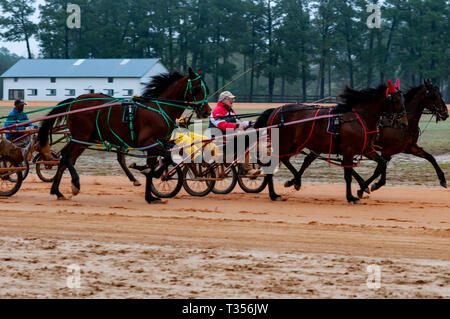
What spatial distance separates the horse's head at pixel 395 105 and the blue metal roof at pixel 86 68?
149 feet

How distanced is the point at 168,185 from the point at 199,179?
57 cm

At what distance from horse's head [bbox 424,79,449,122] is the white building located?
4503cm

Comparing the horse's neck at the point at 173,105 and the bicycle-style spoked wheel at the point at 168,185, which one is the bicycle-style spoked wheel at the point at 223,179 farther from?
the horse's neck at the point at 173,105

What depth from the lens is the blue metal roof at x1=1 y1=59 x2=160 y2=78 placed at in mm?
58281

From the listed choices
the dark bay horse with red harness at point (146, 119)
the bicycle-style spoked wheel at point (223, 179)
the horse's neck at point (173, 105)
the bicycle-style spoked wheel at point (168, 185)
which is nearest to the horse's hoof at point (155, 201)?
the dark bay horse with red harness at point (146, 119)

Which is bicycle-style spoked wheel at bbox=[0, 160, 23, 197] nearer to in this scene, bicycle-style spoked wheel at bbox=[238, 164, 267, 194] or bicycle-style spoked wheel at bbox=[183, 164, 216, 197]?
bicycle-style spoked wheel at bbox=[183, 164, 216, 197]

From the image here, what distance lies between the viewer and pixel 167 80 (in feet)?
37.9

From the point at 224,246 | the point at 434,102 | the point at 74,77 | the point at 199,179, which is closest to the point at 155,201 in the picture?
the point at 199,179

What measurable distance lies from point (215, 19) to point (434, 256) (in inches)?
1988

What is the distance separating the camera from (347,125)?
1148 cm

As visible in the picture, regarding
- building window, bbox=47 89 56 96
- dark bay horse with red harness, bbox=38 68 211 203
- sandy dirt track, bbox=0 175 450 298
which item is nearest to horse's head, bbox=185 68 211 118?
dark bay horse with red harness, bbox=38 68 211 203

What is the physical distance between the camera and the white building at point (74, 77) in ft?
194

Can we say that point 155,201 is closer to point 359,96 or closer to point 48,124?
point 48,124
